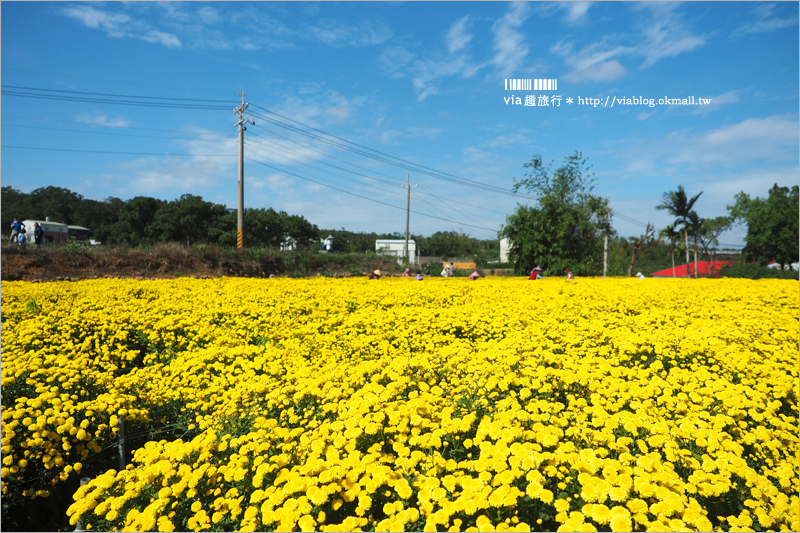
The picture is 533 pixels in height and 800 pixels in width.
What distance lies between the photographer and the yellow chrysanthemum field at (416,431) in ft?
6.54

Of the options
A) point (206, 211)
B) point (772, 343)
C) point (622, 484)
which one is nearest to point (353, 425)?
point (622, 484)

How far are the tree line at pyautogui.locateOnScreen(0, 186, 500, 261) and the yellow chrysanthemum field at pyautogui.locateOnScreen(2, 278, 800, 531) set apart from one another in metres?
23.5

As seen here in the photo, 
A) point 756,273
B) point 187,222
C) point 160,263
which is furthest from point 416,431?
point 187,222

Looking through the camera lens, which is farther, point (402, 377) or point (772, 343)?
point (772, 343)

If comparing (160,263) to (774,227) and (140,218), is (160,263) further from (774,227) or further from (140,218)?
(774,227)

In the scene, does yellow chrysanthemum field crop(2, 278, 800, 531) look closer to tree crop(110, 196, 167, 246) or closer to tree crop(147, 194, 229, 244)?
tree crop(147, 194, 229, 244)

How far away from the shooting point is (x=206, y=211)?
4088 centimetres

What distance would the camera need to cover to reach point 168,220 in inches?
1564

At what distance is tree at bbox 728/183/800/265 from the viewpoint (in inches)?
1467

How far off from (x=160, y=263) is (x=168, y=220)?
25.6 meters

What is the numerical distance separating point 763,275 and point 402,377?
2594 cm

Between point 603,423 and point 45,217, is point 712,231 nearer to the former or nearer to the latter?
point 603,423

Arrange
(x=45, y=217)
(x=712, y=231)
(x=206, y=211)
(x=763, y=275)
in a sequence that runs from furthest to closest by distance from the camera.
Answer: (x=45, y=217) → (x=712, y=231) → (x=206, y=211) → (x=763, y=275)

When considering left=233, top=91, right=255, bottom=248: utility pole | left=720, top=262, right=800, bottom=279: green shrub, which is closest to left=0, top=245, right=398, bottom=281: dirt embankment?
left=233, top=91, right=255, bottom=248: utility pole
